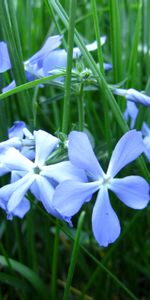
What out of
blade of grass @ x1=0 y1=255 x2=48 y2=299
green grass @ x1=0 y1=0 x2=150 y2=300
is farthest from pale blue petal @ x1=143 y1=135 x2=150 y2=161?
blade of grass @ x1=0 y1=255 x2=48 y2=299

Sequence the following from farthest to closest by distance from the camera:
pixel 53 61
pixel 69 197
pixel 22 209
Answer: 1. pixel 53 61
2. pixel 22 209
3. pixel 69 197

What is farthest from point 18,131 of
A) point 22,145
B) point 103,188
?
point 103,188

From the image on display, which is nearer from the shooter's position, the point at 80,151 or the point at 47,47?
the point at 80,151

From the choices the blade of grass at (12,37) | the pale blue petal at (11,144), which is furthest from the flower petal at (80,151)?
the blade of grass at (12,37)

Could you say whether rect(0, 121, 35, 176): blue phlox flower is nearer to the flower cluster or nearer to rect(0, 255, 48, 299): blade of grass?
the flower cluster

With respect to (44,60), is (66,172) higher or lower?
lower

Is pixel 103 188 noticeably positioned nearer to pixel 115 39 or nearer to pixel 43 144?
pixel 43 144

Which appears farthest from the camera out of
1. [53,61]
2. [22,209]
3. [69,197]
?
[53,61]
